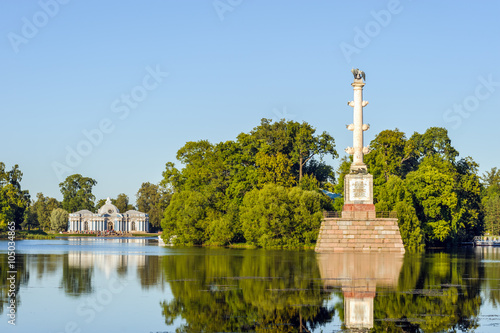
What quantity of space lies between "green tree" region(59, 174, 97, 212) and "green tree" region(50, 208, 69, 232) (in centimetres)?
1356

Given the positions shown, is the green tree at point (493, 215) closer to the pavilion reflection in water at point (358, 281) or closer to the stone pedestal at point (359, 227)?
the stone pedestal at point (359, 227)

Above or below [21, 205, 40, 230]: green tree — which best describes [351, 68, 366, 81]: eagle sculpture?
above

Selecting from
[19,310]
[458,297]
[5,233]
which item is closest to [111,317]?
[19,310]

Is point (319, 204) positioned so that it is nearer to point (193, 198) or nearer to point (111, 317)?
point (193, 198)

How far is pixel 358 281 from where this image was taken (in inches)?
1121

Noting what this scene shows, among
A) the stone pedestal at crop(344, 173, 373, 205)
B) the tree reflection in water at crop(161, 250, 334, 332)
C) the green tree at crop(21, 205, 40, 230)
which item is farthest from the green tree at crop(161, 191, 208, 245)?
the green tree at crop(21, 205, 40, 230)

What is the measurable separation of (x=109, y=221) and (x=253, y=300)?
501 ft

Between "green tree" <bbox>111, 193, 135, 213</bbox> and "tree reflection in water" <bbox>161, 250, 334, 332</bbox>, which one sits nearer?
"tree reflection in water" <bbox>161, 250, 334, 332</bbox>

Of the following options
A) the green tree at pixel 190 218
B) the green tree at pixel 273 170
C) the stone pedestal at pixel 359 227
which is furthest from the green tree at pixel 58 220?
the stone pedestal at pixel 359 227

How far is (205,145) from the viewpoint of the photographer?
291 ft

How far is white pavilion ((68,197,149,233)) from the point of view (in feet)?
547

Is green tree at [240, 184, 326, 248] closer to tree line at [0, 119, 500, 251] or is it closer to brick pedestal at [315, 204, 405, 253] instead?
tree line at [0, 119, 500, 251]

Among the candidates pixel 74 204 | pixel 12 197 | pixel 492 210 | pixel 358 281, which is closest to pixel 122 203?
pixel 74 204

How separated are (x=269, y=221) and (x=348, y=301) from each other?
45011 mm
